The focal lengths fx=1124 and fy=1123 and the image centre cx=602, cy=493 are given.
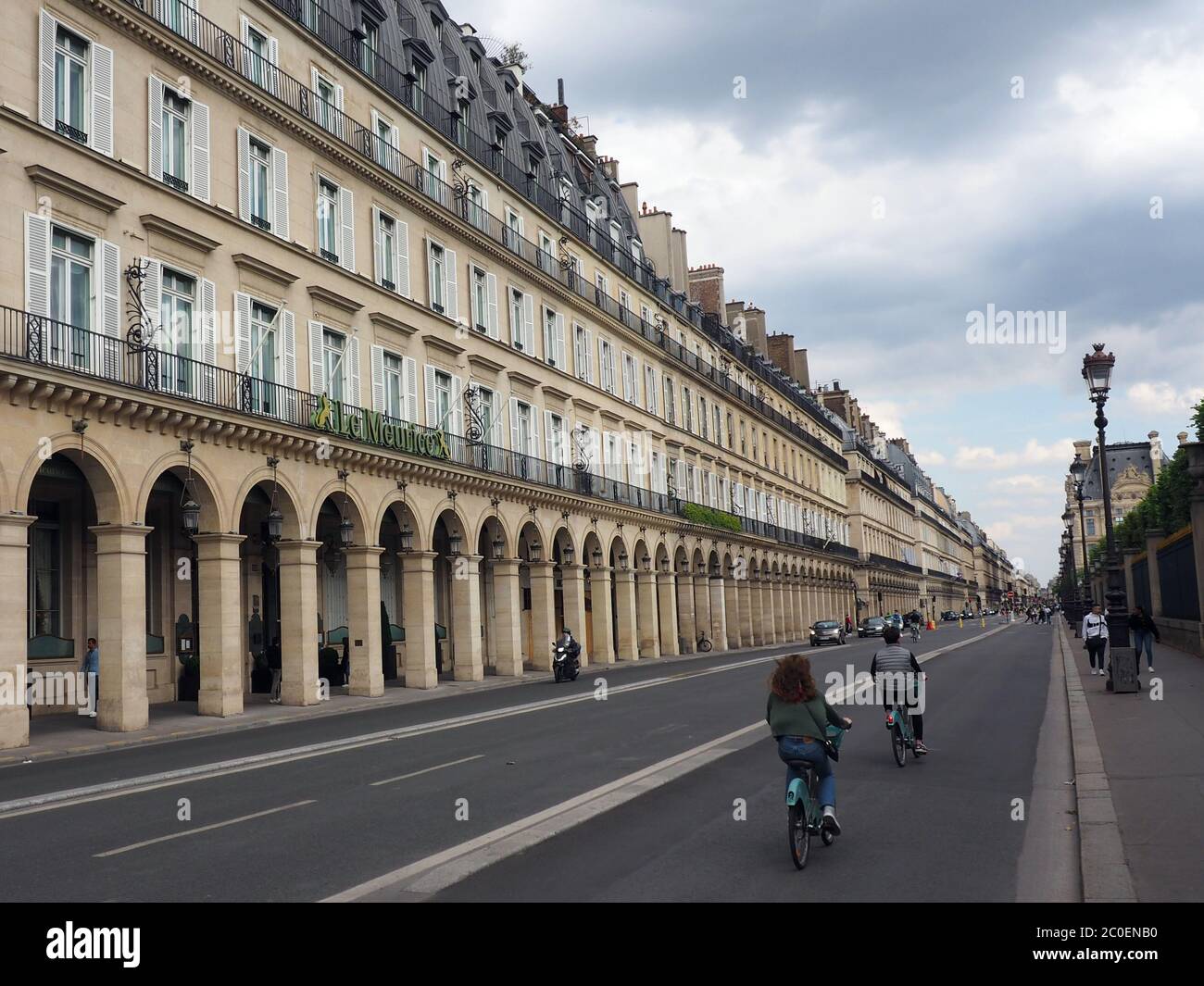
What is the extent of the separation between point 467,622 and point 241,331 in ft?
39.5

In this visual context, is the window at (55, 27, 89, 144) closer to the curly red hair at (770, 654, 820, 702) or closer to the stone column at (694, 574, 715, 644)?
the curly red hair at (770, 654, 820, 702)

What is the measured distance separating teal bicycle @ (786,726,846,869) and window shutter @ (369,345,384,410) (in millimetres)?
23478

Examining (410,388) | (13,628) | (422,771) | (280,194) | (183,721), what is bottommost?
(183,721)

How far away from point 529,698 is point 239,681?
662 cm

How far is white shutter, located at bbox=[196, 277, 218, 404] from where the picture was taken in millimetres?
23844

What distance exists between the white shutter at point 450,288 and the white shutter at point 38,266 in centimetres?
1493

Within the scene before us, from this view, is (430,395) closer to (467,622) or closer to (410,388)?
(410,388)

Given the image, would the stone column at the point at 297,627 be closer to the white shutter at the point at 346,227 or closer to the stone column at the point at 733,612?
the white shutter at the point at 346,227

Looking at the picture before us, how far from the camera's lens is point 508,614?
36.0 meters

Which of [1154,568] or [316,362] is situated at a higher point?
[316,362]

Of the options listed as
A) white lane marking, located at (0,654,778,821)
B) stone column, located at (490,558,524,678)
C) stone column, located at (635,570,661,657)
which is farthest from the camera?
stone column, located at (635,570,661,657)

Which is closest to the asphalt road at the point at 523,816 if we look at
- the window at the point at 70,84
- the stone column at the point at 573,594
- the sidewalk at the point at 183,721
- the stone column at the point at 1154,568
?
the sidewalk at the point at 183,721

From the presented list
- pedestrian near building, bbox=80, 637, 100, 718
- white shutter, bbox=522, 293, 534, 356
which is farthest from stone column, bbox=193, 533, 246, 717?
white shutter, bbox=522, 293, 534, 356

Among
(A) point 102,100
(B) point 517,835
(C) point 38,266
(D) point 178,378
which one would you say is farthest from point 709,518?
(B) point 517,835
